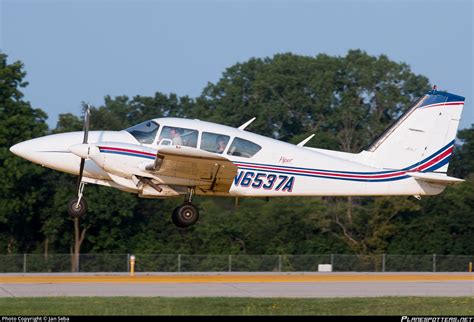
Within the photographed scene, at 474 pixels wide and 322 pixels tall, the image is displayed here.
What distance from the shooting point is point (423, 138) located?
24.8 m

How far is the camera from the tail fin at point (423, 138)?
24531mm

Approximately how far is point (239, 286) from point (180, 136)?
12.8 ft

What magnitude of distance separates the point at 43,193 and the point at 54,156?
77.3 feet

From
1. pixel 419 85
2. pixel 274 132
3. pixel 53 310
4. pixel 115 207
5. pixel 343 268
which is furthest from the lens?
pixel 419 85

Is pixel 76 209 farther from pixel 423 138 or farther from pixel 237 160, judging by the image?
pixel 423 138

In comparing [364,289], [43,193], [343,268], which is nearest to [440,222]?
[343,268]

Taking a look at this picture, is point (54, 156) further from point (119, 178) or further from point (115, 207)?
point (115, 207)

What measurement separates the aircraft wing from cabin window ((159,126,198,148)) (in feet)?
1.44

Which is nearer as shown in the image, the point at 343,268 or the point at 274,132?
the point at 343,268

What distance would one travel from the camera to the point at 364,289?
2269 centimetres

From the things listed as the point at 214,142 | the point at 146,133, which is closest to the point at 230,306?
the point at 214,142

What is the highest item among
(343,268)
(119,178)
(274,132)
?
(274,132)

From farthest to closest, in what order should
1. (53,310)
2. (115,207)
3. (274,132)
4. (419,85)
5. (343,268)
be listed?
1. (419,85)
2. (274,132)
3. (115,207)
4. (343,268)
5. (53,310)

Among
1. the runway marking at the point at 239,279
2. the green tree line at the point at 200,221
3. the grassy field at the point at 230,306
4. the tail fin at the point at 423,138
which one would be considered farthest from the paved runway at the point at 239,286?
the green tree line at the point at 200,221
